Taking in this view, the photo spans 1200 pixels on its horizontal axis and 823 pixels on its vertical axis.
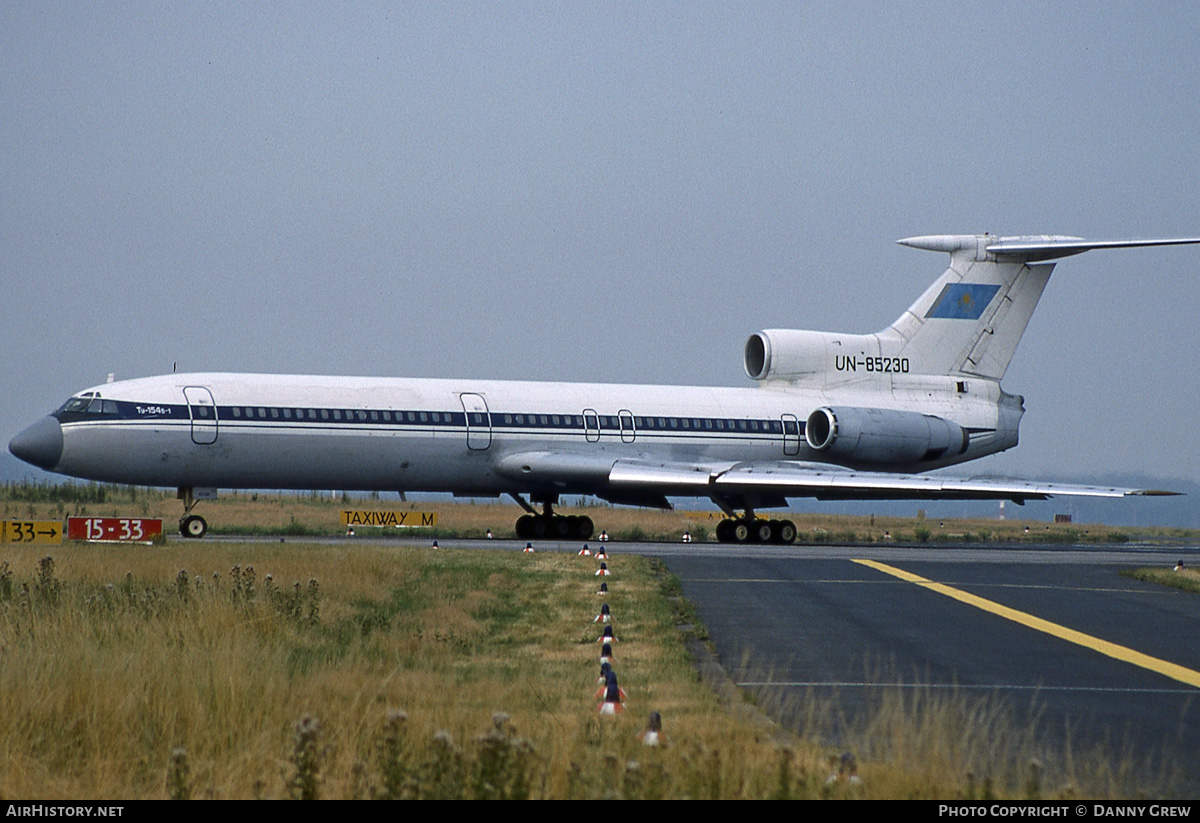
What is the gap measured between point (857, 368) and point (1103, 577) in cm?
1542

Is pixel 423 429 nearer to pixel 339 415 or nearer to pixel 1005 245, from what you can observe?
pixel 339 415

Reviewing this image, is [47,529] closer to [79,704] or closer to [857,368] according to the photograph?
[79,704]

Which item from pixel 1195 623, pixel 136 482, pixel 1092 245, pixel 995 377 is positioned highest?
pixel 1092 245

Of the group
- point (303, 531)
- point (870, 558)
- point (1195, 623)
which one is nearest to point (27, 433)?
point (303, 531)

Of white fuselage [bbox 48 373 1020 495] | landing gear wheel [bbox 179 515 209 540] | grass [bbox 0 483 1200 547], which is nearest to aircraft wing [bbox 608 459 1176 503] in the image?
white fuselage [bbox 48 373 1020 495]

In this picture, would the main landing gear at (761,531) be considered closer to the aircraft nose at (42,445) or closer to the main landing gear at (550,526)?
the main landing gear at (550,526)

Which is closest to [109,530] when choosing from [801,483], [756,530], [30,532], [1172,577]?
[30,532]

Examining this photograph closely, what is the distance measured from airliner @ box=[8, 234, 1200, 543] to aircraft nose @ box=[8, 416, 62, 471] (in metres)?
0.04

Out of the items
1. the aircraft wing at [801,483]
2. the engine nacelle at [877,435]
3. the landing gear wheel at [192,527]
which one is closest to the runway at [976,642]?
the aircraft wing at [801,483]

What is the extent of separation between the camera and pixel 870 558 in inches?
1115

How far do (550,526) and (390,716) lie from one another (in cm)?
2857

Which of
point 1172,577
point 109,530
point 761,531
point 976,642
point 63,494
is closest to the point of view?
point 976,642

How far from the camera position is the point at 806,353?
39.0 m

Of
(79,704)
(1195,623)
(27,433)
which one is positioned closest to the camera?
(79,704)
